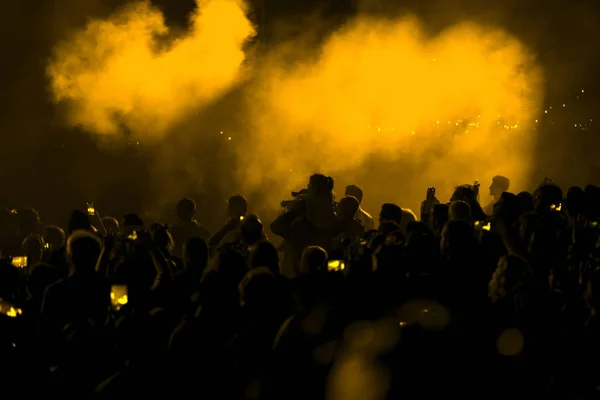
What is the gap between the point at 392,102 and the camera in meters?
12.5

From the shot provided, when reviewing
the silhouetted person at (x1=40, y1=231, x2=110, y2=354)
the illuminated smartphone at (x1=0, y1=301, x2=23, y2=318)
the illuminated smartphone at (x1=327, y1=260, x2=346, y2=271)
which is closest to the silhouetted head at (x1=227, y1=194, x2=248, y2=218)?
the illuminated smartphone at (x1=327, y1=260, x2=346, y2=271)

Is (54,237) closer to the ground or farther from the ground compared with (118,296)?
farther from the ground

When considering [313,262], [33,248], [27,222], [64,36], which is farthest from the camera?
[64,36]

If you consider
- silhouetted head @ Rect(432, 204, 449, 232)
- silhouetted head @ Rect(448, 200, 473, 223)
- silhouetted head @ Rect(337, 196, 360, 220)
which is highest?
silhouetted head @ Rect(337, 196, 360, 220)

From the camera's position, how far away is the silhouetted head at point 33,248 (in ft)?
19.2

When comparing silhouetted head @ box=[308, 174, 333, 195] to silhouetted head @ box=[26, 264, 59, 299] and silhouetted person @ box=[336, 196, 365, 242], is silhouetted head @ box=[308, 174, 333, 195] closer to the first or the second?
silhouetted person @ box=[336, 196, 365, 242]

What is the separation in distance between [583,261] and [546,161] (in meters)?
11.5

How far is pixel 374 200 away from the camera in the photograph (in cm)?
1387

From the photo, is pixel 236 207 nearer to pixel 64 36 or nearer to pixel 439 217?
pixel 439 217

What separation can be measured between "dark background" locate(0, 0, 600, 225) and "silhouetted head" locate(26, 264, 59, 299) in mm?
5877

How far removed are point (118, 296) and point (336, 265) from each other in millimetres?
1290

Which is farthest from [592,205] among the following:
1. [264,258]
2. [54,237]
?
[54,237]

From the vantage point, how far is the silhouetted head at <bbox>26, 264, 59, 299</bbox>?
4.41m

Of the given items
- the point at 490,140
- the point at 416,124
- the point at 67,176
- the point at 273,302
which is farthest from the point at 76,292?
the point at 490,140
